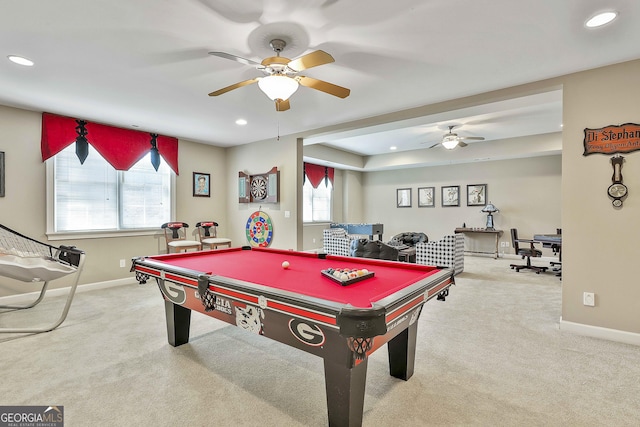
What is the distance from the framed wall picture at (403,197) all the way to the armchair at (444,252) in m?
3.30

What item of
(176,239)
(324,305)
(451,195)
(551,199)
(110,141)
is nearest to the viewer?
(324,305)

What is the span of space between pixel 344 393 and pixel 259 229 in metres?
4.34

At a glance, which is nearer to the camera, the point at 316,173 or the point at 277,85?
the point at 277,85

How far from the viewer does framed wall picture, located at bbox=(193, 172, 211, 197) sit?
18.4ft

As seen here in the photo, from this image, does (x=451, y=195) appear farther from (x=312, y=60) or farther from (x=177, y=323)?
(x=177, y=323)

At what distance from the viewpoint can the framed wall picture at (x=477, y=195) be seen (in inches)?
292

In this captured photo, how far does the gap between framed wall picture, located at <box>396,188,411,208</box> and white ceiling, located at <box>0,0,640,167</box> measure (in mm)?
4772

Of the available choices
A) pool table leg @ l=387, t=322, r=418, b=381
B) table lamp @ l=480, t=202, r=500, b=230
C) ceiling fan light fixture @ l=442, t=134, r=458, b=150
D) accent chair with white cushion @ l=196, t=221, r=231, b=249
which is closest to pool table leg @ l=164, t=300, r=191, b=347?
pool table leg @ l=387, t=322, r=418, b=381

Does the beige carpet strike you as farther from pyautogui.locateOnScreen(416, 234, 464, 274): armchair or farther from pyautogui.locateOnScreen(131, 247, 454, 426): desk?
pyautogui.locateOnScreen(416, 234, 464, 274): armchair

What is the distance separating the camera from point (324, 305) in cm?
131

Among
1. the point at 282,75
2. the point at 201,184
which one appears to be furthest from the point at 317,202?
the point at 282,75

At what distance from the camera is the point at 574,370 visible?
216 cm

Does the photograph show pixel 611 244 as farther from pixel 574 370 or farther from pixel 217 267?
pixel 217 267

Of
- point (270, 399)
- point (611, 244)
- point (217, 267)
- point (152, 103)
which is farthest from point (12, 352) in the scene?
point (611, 244)
